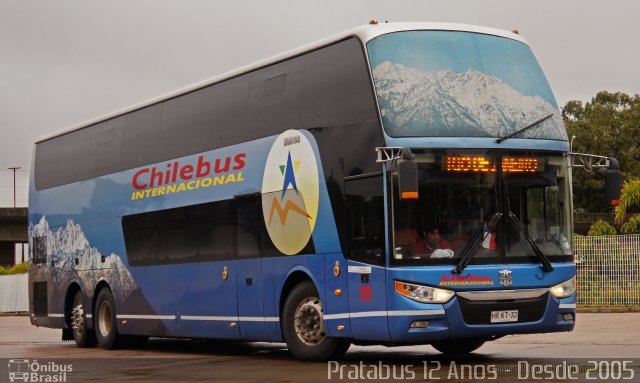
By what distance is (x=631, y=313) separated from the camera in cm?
2856

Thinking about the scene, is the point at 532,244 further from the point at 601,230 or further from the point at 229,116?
the point at 601,230

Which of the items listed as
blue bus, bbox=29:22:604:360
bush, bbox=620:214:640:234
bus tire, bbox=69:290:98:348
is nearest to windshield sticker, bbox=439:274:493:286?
blue bus, bbox=29:22:604:360

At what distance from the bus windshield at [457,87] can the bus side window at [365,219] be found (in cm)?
79

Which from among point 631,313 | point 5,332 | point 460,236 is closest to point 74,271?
point 5,332

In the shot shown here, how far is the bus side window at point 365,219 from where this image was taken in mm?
14453

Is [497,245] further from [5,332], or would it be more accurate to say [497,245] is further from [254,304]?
[5,332]

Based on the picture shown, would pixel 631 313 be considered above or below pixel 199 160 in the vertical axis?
below

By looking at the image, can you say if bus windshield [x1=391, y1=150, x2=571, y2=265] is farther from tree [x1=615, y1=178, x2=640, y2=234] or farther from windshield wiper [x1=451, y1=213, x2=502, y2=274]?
tree [x1=615, y1=178, x2=640, y2=234]

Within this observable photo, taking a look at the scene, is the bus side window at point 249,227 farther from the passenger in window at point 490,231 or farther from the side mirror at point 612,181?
the side mirror at point 612,181

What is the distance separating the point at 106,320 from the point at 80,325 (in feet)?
3.74

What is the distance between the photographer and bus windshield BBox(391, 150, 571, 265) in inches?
563

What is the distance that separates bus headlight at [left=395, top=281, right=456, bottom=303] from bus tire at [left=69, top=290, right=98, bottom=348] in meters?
10.6

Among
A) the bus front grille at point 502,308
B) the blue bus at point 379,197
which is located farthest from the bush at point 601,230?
the bus front grille at point 502,308

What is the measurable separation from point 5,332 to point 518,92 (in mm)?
20714
